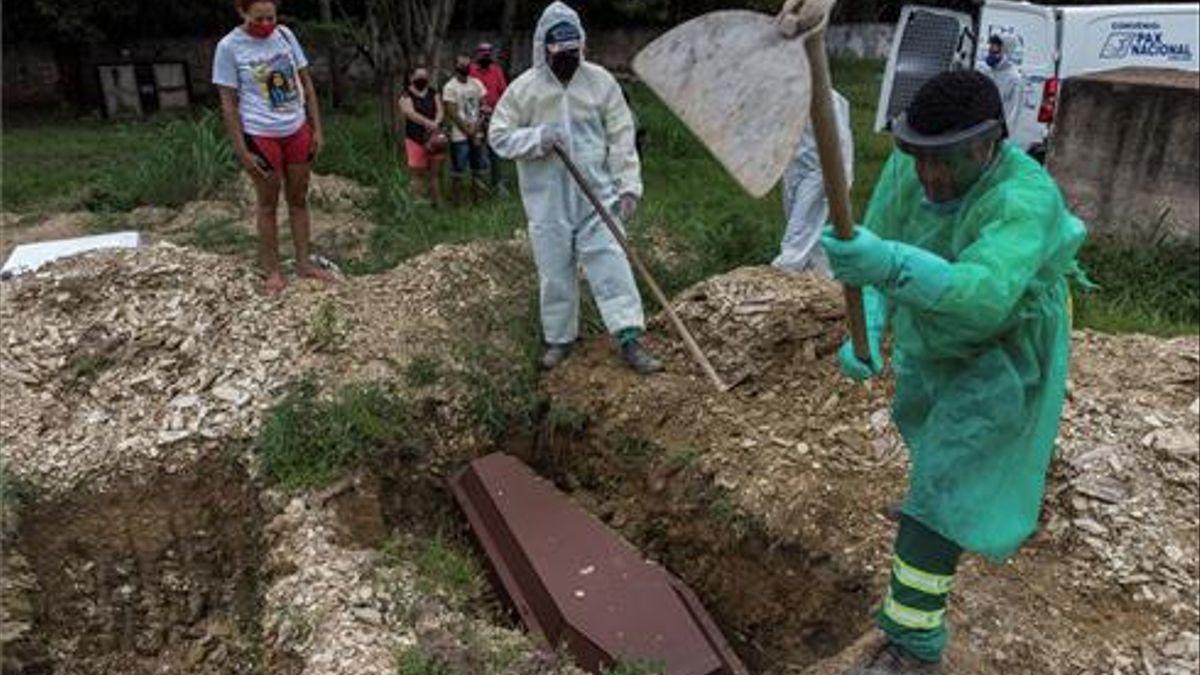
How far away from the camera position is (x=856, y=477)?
389cm

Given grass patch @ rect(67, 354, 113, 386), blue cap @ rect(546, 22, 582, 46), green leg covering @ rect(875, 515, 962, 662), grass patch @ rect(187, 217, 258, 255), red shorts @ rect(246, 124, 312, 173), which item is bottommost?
grass patch @ rect(187, 217, 258, 255)

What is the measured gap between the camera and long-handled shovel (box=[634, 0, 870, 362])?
1.85 meters

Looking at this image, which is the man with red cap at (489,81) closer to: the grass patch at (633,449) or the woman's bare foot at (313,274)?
the woman's bare foot at (313,274)

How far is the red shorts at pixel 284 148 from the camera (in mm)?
4715

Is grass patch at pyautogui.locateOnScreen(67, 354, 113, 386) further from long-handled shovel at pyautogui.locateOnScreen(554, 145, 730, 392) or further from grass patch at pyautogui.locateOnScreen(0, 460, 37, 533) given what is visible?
long-handled shovel at pyautogui.locateOnScreen(554, 145, 730, 392)

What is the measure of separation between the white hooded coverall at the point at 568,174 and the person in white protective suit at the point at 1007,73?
4.89 m

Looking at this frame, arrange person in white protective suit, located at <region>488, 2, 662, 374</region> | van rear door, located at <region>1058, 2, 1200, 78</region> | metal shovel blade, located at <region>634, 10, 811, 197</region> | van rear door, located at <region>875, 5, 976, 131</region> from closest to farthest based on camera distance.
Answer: metal shovel blade, located at <region>634, 10, 811, 197</region>, person in white protective suit, located at <region>488, 2, 662, 374</region>, van rear door, located at <region>1058, 2, 1200, 78</region>, van rear door, located at <region>875, 5, 976, 131</region>

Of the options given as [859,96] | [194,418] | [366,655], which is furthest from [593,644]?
[859,96]

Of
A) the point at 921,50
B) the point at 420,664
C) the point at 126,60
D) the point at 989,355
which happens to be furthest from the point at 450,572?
the point at 126,60

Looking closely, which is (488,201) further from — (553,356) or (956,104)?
(956,104)

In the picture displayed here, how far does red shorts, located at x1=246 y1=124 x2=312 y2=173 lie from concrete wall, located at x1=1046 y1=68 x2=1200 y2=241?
498 centimetres

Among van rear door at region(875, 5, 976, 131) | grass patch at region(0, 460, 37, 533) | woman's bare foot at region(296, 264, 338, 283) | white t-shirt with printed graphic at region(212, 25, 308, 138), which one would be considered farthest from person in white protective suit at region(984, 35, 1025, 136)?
grass patch at region(0, 460, 37, 533)

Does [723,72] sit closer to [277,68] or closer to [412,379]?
[412,379]

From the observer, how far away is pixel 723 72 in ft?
6.31
